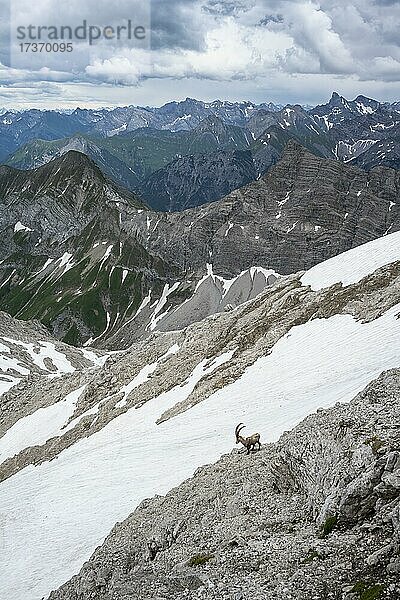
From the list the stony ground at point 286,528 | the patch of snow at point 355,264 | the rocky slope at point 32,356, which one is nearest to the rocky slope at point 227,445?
the stony ground at point 286,528

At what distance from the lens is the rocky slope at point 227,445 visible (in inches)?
624

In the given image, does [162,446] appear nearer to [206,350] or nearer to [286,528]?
[206,350]

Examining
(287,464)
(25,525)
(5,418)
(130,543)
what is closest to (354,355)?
(287,464)

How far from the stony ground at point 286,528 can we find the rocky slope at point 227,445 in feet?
0.23

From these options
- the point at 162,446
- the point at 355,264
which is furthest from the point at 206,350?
the point at 162,446

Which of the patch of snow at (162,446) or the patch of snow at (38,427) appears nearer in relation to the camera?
the patch of snow at (162,446)

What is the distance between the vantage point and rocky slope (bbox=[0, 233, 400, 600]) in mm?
15842

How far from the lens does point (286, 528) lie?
17.1 metres

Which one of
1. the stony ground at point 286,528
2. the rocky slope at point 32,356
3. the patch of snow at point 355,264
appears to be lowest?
the stony ground at point 286,528

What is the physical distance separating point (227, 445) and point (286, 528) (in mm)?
12874

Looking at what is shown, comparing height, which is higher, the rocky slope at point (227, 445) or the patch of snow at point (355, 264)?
the patch of snow at point (355, 264)

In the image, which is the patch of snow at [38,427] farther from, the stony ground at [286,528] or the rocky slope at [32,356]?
the stony ground at [286,528]

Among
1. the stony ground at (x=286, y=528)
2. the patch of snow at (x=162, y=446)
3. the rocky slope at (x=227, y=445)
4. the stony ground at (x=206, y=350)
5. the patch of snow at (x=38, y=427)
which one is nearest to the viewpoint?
the stony ground at (x=286, y=528)

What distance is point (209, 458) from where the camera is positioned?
29.5 metres
